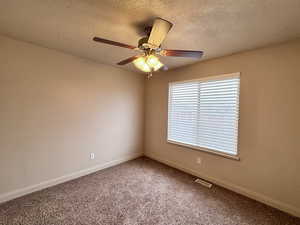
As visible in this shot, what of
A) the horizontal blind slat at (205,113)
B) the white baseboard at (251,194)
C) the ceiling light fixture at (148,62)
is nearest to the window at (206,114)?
the horizontal blind slat at (205,113)

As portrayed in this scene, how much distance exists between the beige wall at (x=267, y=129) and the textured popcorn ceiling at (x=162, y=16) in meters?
0.32

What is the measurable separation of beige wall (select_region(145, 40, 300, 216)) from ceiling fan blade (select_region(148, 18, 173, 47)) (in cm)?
159

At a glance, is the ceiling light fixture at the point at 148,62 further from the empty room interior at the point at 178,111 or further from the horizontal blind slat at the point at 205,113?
the horizontal blind slat at the point at 205,113

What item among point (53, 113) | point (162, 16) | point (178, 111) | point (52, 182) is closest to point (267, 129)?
point (178, 111)

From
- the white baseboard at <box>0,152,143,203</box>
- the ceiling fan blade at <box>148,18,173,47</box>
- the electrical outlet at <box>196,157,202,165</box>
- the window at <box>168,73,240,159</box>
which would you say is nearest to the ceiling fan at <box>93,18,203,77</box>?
the ceiling fan blade at <box>148,18,173,47</box>

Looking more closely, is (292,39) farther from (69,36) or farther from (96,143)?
(96,143)

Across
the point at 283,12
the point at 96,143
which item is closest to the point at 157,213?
the point at 96,143

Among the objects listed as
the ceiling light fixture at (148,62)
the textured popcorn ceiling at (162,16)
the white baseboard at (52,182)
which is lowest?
the white baseboard at (52,182)

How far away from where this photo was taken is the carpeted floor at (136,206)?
178cm

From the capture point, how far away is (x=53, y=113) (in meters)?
2.47

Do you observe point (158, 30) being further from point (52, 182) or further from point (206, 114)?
point (52, 182)

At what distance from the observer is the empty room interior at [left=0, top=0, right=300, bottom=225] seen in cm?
156

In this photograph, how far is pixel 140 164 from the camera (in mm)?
3480

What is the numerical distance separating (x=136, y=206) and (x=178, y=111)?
6.69ft
